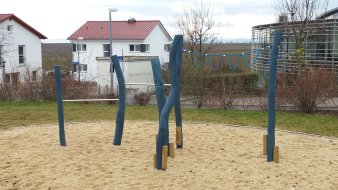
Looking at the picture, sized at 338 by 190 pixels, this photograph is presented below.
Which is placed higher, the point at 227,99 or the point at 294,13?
the point at 294,13

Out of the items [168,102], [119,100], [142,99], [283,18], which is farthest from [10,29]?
[168,102]

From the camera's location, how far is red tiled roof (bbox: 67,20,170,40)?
40.4 meters

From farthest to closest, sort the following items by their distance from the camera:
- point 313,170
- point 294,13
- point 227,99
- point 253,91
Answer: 1. point 294,13
2. point 253,91
3. point 227,99
4. point 313,170

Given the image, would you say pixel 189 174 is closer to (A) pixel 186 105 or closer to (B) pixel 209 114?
(B) pixel 209 114

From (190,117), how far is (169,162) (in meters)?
4.81

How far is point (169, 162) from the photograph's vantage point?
664 cm

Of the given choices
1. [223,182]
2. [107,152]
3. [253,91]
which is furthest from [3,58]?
[223,182]

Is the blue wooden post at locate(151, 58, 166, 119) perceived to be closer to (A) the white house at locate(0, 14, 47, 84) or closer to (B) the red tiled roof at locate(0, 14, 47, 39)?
(A) the white house at locate(0, 14, 47, 84)

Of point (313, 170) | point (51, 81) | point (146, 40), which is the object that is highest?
point (146, 40)

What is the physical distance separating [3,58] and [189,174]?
28.4m

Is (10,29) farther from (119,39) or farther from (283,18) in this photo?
(283,18)

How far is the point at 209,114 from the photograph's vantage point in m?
12.0

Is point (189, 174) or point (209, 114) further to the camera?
point (209, 114)

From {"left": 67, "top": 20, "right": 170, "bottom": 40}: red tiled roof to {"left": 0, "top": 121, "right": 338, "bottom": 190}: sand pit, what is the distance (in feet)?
104
